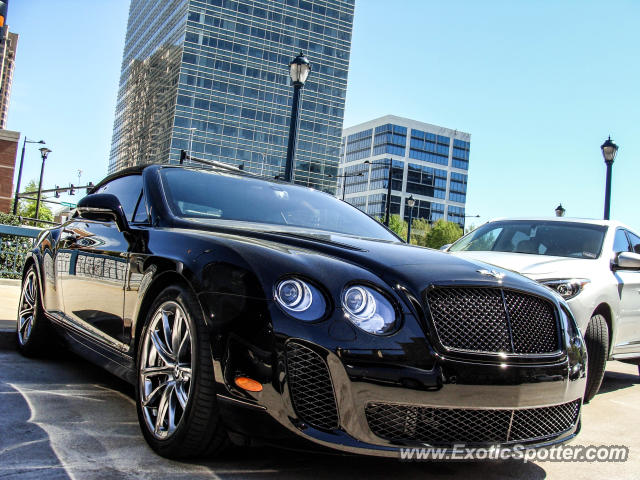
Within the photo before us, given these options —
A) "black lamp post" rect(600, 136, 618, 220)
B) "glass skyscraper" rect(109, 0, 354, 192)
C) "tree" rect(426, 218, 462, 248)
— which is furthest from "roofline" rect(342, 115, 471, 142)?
"black lamp post" rect(600, 136, 618, 220)

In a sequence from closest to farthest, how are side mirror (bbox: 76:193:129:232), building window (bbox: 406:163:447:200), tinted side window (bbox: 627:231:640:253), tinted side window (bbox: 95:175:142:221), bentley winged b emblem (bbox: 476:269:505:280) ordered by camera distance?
bentley winged b emblem (bbox: 476:269:505:280) < side mirror (bbox: 76:193:129:232) < tinted side window (bbox: 95:175:142:221) < tinted side window (bbox: 627:231:640:253) < building window (bbox: 406:163:447:200)

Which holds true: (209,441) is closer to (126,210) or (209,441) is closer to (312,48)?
(126,210)

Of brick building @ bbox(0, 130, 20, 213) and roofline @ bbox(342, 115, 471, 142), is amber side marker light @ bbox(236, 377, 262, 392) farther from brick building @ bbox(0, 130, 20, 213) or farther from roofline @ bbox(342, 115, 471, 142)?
roofline @ bbox(342, 115, 471, 142)

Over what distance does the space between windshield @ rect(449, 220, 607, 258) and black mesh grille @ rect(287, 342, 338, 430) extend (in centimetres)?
424

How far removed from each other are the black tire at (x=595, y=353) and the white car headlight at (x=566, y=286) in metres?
0.33

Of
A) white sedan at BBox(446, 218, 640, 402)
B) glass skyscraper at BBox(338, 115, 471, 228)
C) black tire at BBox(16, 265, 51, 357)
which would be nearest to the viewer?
black tire at BBox(16, 265, 51, 357)

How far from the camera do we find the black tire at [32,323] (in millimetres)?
4711

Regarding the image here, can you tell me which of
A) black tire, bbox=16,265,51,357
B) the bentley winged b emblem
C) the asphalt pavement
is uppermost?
the bentley winged b emblem

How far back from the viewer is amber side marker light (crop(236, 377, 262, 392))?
2323 mm

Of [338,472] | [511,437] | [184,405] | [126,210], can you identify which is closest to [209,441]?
[184,405]

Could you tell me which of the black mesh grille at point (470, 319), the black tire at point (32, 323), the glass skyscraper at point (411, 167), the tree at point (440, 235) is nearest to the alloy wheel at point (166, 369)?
the black mesh grille at point (470, 319)

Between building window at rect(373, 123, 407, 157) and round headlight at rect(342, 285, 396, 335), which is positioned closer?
round headlight at rect(342, 285, 396, 335)

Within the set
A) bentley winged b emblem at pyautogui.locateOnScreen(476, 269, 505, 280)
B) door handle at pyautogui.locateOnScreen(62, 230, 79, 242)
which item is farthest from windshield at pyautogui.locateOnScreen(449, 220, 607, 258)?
door handle at pyautogui.locateOnScreen(62, 230, 79, 242)

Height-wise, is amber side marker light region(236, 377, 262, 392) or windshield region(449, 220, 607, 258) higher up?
windshield region(449, 220, 607, 258)
